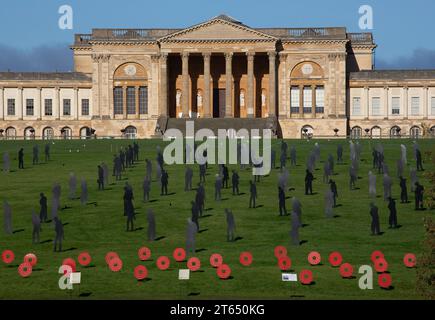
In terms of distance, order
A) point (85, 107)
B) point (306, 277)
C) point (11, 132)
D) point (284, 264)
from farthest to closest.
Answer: point (11, 132) → point (85, 107) → point (284, 264) → point (306, 277)

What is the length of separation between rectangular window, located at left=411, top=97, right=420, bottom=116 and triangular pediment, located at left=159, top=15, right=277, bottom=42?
726 inches

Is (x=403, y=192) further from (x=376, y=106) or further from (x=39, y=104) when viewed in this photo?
(x=39, y=104)

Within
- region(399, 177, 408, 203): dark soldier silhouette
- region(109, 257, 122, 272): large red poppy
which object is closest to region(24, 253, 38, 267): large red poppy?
region(109, 257, 122, 272): large red poppy

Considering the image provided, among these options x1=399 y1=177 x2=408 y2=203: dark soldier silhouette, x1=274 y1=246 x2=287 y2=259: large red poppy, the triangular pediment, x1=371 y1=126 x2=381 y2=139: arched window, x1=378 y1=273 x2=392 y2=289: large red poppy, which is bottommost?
x1=378 y1=273 x2=392 y2=289: large red poppy

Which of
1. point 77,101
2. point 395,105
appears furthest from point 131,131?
point 395,105

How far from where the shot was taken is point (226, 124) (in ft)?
383

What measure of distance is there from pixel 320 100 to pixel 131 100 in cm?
2172

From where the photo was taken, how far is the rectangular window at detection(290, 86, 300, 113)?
12481 centimetres

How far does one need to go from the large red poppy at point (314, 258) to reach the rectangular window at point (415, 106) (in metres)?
89.3

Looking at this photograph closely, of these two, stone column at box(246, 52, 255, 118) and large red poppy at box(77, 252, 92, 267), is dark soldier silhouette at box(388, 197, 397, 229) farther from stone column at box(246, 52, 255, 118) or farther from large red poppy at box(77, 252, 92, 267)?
stone column at box(246, 52, 255, 118)

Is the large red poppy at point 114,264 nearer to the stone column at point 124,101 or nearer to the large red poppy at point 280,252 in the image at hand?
the large red poppy at point 280,252

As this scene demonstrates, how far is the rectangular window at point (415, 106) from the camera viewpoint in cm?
12650

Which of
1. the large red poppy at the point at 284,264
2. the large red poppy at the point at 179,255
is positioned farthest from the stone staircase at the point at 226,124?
the large red poppy at the point at 284,264
